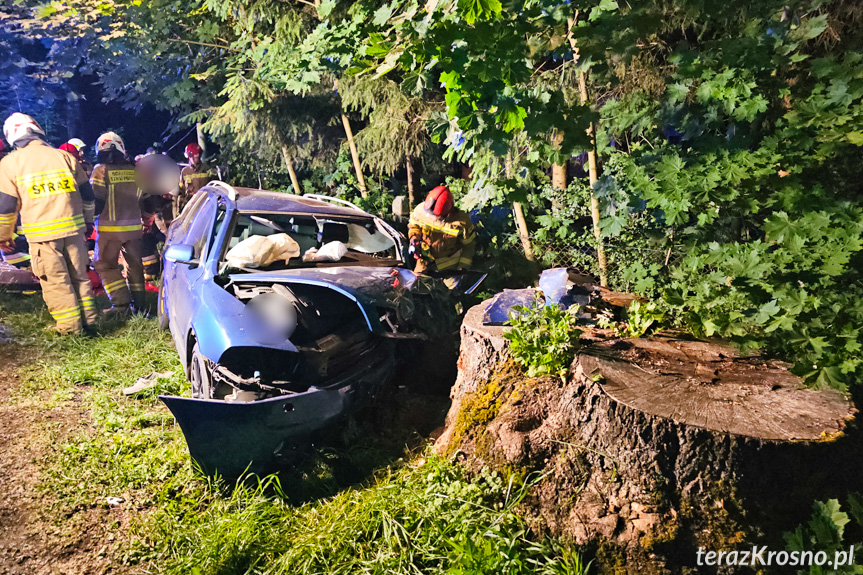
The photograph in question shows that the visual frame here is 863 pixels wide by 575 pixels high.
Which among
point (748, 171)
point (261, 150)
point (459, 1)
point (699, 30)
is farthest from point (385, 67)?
point (261, 150)

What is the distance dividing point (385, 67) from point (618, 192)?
2.32 m

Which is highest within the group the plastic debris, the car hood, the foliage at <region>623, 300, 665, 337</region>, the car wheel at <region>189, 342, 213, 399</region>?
the car hood

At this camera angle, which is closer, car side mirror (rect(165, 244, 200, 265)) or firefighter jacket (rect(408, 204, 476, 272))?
car side mirror (rect(165, 244, 200, 265))

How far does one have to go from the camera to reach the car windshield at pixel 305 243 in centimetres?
368

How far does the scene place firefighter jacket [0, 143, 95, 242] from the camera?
17.1ft

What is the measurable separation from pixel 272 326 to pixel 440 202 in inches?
91.9

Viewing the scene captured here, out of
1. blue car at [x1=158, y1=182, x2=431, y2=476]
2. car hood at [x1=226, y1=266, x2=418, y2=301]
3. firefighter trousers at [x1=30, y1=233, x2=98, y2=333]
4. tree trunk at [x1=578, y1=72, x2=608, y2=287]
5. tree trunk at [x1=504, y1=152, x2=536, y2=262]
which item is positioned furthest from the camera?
tree trunk at [x1=504, y1=152, x2=536, y2=262]

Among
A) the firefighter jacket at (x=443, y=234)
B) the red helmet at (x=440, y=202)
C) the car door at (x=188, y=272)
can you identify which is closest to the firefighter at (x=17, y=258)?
the car door at (x=188, y=272)

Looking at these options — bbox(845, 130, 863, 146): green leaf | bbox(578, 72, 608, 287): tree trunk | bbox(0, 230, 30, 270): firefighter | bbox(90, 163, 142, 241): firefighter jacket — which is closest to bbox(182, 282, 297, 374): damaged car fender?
bbox(578, 72, 608, 287): tree trunk

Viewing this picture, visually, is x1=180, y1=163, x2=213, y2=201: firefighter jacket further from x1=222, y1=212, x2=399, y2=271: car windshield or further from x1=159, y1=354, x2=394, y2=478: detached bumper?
x1=159, y1=354, x2=394, y2=478: detached bumper

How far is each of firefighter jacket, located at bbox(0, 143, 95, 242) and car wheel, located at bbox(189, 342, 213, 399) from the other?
3105mm

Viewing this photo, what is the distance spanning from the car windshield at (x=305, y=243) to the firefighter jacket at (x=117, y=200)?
2.61 m

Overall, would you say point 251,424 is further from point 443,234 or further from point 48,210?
point 48,210

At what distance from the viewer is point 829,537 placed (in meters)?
2.01
